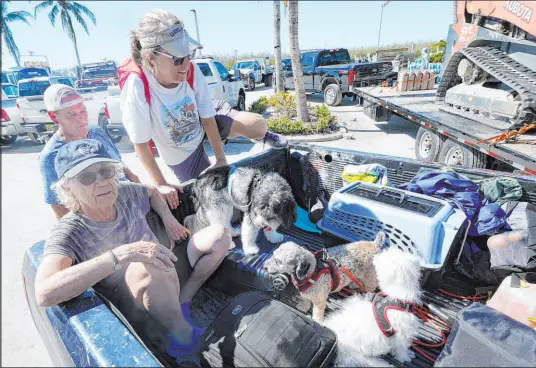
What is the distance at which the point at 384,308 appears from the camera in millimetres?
1657

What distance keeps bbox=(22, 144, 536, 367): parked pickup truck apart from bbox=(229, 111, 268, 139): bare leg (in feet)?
0.82

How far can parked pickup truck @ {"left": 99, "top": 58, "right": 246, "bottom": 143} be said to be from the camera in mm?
7676

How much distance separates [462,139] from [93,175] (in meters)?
4.79

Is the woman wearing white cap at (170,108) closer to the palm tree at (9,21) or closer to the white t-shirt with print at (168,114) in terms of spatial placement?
the white t-shirt with print at (168,114)

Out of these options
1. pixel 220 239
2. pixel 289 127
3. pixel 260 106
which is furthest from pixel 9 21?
pixel 260 106

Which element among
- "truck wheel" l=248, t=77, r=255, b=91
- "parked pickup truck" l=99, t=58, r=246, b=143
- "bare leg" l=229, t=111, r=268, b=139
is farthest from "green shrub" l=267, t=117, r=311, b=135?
"truck wheel" l=248, t=77, r=255, b=91

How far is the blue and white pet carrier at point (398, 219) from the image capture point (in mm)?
2023

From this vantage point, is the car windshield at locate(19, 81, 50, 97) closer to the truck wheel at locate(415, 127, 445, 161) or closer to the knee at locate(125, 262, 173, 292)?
the knee at locate(125, 262, 173, 292)

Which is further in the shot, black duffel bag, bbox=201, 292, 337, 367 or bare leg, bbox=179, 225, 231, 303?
bare leg, bbox=179, 225, 231, 303

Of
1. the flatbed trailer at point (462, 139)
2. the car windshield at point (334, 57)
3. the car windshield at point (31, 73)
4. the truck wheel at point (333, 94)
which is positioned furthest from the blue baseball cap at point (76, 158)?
the car windshield at point (31, 73)

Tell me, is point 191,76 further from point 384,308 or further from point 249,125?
point 384,308

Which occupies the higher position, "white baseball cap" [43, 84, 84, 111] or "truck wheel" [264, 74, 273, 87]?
"white baseball cap" [43, 84, 84, 111]

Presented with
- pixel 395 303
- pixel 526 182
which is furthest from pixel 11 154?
pixel 526 182

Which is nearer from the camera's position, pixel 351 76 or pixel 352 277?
pixel 352 277
